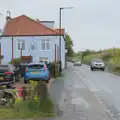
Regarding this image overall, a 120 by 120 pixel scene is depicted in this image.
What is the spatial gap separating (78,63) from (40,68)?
61818 mm

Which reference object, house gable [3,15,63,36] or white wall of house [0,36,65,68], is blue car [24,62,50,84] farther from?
white wall of house [0,36,65,68]

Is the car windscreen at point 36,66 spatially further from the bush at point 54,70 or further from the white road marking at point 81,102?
the white road marking at point 81,102

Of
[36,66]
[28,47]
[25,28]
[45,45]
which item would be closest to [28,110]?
[36,66]

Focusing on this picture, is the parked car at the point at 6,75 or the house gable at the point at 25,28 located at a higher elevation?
the house gable at the point at 25,28

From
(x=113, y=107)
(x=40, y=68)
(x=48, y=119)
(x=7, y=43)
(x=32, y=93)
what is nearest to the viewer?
(x=48, y=119)

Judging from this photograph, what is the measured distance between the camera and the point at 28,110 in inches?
451

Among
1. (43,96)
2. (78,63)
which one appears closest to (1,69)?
(43,96)

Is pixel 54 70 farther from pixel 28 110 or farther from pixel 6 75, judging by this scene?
pixel 28 110

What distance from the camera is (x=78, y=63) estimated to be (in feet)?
287

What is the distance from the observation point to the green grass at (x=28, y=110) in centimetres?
1090

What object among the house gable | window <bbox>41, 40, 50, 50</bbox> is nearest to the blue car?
the house gable

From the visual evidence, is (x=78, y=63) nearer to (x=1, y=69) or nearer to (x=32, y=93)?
(x=1, y=69)

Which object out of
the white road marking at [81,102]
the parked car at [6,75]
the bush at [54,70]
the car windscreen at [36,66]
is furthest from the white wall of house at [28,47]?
the white road marking at [81,102]

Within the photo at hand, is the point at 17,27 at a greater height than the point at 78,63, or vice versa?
the point at 17,27
